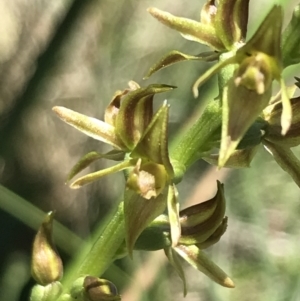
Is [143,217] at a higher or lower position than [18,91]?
higher

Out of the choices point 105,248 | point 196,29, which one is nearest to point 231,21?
point 196,29

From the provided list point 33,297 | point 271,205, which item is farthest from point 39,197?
point 33,297

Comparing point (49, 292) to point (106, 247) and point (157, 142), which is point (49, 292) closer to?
point (106, 247)

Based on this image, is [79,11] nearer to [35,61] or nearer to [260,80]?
[35,61]

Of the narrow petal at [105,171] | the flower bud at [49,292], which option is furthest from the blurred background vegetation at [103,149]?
the narrow petal at [105,171]

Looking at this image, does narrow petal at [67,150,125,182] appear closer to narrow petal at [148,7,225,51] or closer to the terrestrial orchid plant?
the terrestrial orchid plant

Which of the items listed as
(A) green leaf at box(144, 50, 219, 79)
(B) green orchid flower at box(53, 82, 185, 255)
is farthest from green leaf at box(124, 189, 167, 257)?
(A) green leaf at box(144, 50, 219, 79)
